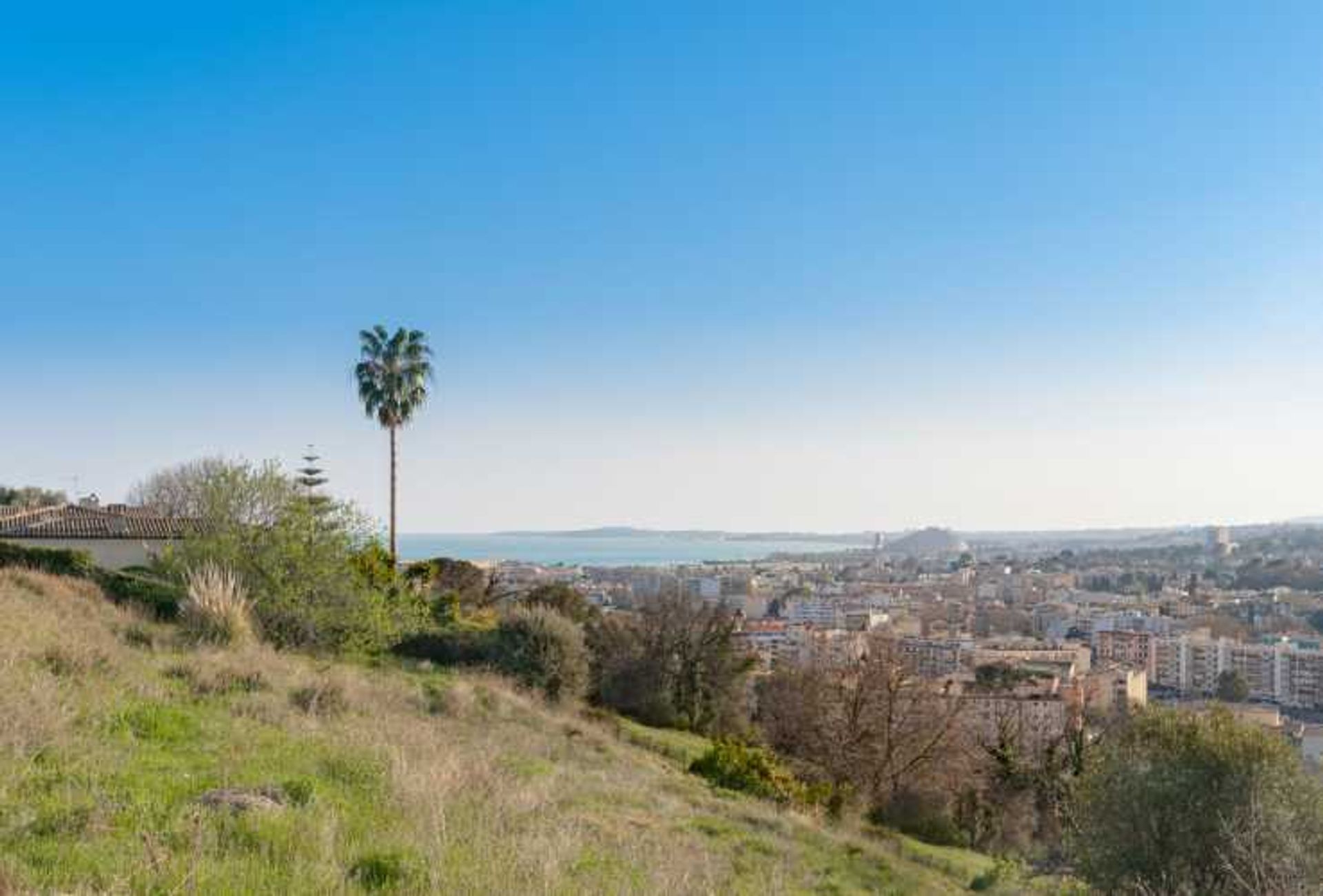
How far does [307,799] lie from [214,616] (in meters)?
8.71

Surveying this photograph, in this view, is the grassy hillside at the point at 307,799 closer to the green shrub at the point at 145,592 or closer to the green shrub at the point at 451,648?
the green shrub at the point at 145,592

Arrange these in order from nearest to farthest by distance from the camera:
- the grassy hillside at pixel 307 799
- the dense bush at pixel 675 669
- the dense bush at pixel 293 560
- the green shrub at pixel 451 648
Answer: the grassy hillside at pixel 307 799, the dense bush at pixel 293 560, the green shrub at pixel 451 648, the dense bush at pixel 675 669

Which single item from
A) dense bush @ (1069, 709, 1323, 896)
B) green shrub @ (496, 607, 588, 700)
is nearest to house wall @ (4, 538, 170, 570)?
green shrub @ (496, 607, 588, 700)

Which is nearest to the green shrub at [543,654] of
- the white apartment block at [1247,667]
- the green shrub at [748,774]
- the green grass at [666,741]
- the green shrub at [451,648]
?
the green shrub at [451,648]

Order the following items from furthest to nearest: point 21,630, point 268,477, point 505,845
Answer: point 268,477
point 21,630
point 505,845

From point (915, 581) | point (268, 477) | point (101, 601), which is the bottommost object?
point (915, 581)

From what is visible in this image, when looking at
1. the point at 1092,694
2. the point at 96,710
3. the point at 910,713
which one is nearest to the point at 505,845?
the point at 96,710

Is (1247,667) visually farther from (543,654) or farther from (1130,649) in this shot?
(543,654)

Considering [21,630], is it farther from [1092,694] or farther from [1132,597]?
[1132,597]

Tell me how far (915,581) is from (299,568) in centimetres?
16666

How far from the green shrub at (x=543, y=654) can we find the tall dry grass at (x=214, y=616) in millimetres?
8595

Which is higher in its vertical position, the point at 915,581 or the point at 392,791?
the point at 392,791

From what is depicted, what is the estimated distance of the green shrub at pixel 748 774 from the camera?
16.6 meters

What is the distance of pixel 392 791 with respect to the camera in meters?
6.27
